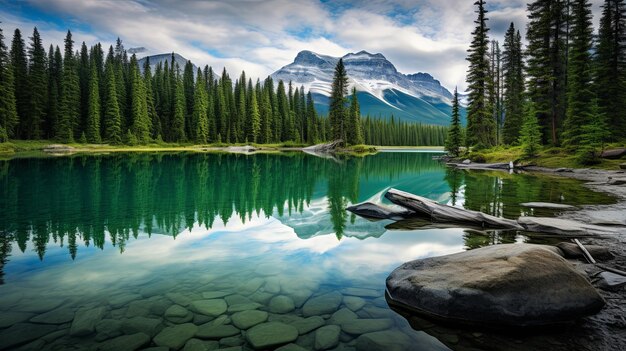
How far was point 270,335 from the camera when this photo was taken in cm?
549

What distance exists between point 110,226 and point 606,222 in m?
16.9

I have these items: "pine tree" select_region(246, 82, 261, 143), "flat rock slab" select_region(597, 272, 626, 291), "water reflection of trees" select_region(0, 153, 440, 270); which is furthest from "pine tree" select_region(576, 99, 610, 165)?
"pine tree" select_region(246, 82, 261, 143)

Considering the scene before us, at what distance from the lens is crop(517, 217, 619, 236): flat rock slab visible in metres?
10.7

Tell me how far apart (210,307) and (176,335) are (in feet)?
3.43

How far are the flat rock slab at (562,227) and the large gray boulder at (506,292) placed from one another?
5.30 meters

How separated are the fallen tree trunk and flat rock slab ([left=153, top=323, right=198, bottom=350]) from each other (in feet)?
34.0

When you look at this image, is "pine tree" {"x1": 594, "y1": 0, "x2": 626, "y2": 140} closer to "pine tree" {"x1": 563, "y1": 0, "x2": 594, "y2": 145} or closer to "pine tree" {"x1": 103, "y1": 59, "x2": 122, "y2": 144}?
"pine tree" {"x1": 563, "y1": 0, "x2": 594, "y2": 145}

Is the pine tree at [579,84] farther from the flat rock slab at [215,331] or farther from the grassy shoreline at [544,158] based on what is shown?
the flat rock slab at [215,331]

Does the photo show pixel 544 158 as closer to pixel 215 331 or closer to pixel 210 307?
pixel 210 307

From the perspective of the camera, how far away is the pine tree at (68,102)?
73.1 m

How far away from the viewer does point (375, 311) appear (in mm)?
6391

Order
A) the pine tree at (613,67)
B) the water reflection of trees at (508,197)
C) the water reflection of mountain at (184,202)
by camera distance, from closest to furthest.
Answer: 1. the water reflection of trees at (508,197)
2. the water reflection of mountain at (184,202)
3. the pine tree at (613,67)

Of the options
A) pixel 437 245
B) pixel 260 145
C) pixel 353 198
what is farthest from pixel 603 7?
pixel 260 145

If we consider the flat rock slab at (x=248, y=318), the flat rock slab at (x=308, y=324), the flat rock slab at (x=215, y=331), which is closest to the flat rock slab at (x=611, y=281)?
the flat rock slab at (x=308, y=324)
